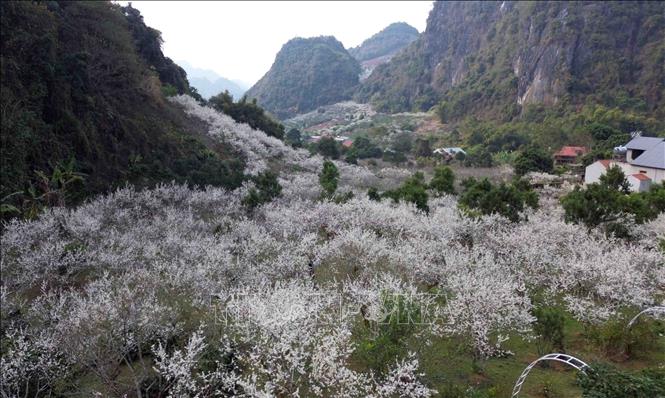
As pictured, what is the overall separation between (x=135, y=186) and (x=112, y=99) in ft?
35.7

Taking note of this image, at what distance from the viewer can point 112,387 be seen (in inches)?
518

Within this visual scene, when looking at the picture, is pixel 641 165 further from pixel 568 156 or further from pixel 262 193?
pixel 262 193

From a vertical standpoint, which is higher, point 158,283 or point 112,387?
point 158,283

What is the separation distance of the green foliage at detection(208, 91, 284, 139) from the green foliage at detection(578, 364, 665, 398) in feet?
196

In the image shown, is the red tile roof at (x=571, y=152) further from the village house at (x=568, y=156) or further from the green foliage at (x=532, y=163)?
the green foliage at (x=532, y=163)

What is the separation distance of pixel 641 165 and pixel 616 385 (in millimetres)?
41310

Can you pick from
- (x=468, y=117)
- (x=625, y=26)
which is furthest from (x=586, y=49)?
(x=468, y=117)

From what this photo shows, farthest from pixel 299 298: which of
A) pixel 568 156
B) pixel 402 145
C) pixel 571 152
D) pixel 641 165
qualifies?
pixel 402 145

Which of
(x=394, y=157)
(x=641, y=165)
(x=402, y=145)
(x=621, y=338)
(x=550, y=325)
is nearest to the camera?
(x=550, y=325)

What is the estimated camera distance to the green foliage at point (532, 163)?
54.6 meters

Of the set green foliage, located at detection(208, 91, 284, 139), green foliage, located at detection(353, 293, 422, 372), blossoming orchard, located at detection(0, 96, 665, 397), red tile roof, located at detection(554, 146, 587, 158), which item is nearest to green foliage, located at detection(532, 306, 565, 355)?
blossoming orchard, located at detection(0, 96, 665, 397)

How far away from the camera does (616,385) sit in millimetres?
9336

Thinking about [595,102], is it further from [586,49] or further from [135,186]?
[135,186]

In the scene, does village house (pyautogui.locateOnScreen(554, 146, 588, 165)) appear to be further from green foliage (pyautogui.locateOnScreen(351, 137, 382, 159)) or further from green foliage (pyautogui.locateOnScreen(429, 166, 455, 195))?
green foliage (pyautogui.locateOnScreen(429, 166, 455, 195))
